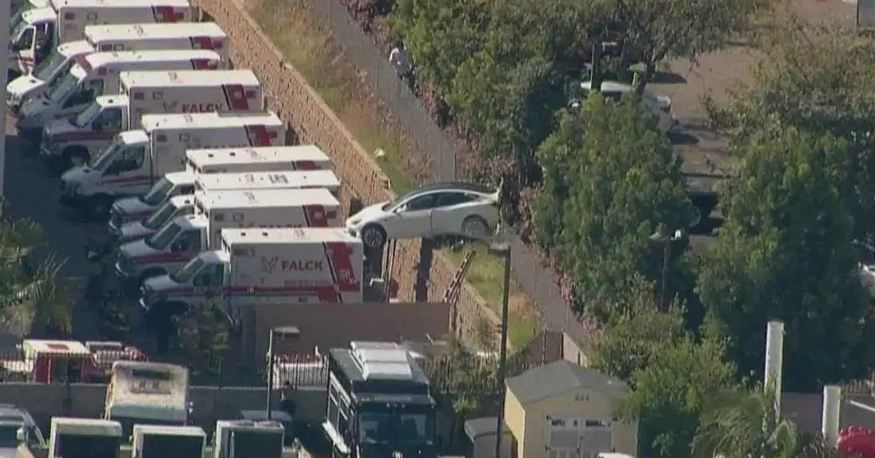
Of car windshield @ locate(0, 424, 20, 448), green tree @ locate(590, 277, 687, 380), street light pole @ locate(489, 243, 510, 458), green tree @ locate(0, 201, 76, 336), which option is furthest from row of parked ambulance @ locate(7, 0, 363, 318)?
car windshield @ locate(0, 424, 20, 448)

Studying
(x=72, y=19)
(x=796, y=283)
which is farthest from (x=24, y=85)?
(x=796, y=283)

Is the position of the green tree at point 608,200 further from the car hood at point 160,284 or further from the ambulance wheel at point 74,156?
the ambulance wheel at point 74,156

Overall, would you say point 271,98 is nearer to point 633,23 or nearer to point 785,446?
point 633,23

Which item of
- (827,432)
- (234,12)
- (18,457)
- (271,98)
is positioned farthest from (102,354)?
(234,12)

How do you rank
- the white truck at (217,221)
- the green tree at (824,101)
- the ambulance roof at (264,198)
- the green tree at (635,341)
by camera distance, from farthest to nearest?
the ambulance roof at (264,198) → the white truck at (217,221) → the green tree at (824,101) → the green tree at (635,341)

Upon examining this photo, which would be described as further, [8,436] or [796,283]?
[796,283]

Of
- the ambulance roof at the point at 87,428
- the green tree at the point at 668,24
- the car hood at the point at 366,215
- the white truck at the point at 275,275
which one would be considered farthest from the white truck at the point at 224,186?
the ambulance roof at the point at 87,428

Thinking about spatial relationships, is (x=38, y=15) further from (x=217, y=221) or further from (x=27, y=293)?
(x=27, y=293)
